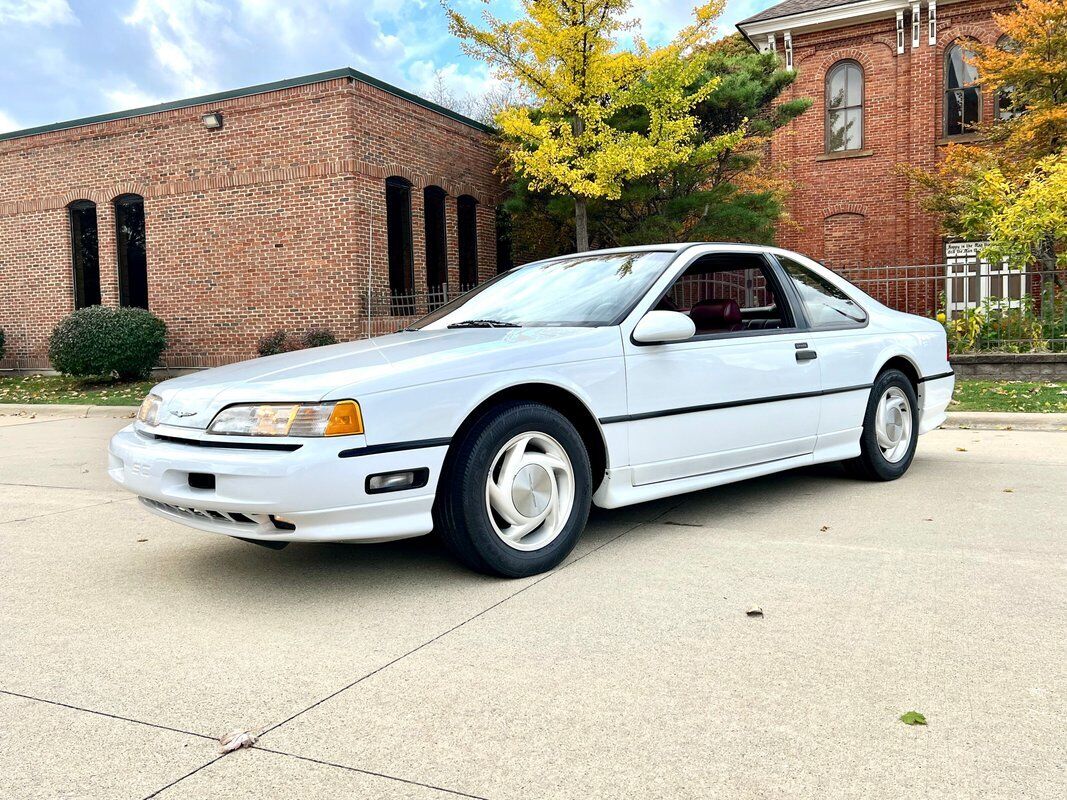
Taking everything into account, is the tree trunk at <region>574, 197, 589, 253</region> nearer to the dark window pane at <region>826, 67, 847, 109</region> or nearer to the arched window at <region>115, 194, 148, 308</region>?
the arched window at <region>115, 194, 148, 308</region>

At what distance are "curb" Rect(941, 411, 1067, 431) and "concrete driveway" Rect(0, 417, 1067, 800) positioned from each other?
4021mm

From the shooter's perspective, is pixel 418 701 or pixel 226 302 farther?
pixel 226 302

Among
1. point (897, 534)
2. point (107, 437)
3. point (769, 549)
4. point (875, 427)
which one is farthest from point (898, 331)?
point (107, 437)

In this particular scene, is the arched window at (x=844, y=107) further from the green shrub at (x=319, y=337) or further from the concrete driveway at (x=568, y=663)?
the concrete driveway at (x=568, y=663)

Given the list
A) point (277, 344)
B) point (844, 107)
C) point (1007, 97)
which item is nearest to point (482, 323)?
point (277, 344)

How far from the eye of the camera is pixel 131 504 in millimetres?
6066

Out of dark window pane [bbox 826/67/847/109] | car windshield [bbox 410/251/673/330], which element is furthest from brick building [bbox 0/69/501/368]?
car windshield [bbox 410/251/673/330]

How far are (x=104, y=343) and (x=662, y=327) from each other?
13838mm

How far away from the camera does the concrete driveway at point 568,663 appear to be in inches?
91.4

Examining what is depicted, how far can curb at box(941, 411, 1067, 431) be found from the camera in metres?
8.62

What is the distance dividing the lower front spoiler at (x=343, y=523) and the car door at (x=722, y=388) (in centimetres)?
118

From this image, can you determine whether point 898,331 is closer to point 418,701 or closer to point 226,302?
point 418,701

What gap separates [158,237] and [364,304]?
4.73 metres

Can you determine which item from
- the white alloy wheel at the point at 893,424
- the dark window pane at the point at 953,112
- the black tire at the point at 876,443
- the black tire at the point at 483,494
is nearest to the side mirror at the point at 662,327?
the black tire at the point at 483,494
